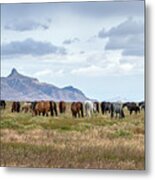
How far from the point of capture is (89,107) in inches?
92.9

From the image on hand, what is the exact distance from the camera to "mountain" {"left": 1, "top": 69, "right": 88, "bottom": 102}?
2.37 m

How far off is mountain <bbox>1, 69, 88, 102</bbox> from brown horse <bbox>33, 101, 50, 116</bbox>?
2cm

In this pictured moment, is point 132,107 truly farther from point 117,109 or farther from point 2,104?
point 2,104

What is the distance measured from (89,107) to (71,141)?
152 millimetres

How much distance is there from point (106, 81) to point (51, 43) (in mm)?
267

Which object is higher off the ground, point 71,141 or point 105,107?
point 105,107

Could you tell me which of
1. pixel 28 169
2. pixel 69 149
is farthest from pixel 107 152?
pixel 28 169

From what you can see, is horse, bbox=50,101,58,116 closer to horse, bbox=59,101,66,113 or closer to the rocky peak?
horse, bbox=59,101,66,113

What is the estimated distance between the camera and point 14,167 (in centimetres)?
242

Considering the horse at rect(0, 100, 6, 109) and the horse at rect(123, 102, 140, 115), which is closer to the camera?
the horse at rect(123, 102, 140, 115)

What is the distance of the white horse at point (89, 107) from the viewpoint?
2.36m

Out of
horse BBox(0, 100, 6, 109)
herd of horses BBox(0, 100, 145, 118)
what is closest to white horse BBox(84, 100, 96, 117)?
herd of horses BBox(0, 100, 145, 118)

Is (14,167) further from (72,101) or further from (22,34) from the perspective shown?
(22,34)

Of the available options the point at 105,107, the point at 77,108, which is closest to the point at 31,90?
the point at 77,108
